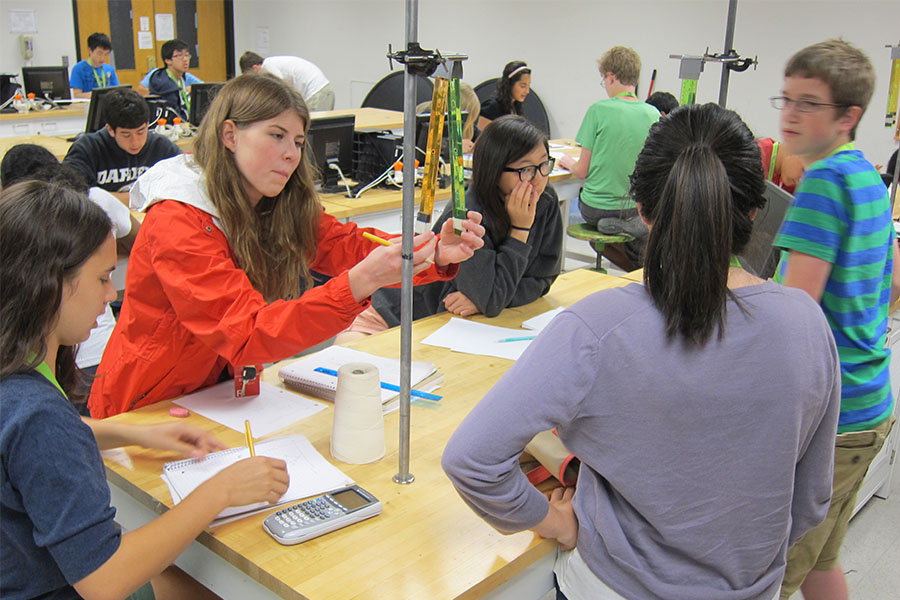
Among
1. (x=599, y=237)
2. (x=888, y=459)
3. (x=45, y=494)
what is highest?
(x=45, y=494)

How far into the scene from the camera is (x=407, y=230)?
1.23 m

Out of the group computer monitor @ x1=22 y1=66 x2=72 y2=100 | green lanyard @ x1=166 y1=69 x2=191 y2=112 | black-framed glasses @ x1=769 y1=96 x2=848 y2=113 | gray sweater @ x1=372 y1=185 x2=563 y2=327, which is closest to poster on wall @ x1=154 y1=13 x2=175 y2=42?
green lanyard @ x1=166 y1=69 x2=191 y2=112

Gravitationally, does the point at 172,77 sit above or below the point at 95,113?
above

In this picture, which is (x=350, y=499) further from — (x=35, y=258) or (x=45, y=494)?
(x=35, y=258)

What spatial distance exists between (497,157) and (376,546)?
135 cm

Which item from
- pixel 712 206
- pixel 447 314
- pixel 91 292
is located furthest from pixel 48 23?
pixel 712 206

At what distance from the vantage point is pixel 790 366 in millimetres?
953

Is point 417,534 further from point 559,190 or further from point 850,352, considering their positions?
point 559,190

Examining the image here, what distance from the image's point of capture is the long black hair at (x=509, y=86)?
5.88 m

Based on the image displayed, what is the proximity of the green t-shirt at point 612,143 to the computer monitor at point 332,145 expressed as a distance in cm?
142

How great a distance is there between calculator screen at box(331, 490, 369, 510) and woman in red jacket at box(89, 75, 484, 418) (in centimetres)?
30

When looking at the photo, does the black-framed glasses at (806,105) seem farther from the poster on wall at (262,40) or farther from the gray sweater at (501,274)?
the poster on wall at (262,40)

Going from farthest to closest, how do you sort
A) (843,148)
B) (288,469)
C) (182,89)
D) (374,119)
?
1. (182,89)
2. (374,119)
3. (843,148)
4. (288,469)

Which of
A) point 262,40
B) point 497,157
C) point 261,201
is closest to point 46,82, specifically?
point 262,40
